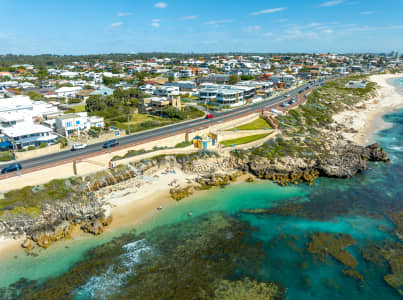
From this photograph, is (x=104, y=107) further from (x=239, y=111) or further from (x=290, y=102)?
(x=290, y=102)

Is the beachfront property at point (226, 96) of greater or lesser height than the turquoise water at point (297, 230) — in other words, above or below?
above

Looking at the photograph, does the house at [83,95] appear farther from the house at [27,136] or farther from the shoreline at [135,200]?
the shoreline at [135,200]

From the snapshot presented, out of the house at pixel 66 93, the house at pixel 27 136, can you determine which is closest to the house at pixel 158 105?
the house at pixel 27 136

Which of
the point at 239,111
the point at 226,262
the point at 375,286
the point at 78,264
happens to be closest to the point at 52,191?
the point at 78,264

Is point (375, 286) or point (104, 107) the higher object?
point (104, 107)

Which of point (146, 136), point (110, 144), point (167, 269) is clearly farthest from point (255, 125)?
point (167, 269)

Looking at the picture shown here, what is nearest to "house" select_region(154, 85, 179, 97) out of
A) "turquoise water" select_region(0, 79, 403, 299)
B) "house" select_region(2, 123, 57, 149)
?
"house" select_region(2, 123, 57, 149)
